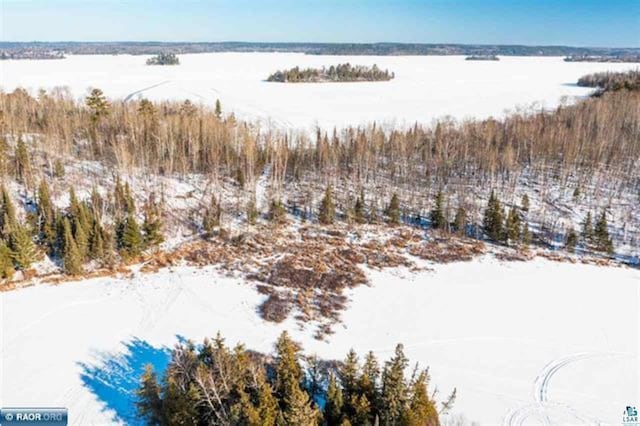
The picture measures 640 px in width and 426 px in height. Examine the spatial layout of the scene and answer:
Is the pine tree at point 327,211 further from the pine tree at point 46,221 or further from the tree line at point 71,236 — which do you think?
the pine tree at point 46,221

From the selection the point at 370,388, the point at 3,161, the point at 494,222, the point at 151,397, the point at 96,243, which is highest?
the point at 3,161

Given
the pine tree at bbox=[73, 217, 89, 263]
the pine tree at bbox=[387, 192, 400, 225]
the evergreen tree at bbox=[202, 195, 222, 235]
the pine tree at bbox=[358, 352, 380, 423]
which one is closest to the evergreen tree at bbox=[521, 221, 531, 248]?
the pine tree at bbox=[387, 192, 400, 225]

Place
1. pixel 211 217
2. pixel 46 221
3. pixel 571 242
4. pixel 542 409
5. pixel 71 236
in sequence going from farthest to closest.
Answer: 1. pixel 211 217
2. pixel 571 242
3. pixel 46 221
4. pixel 71 236
5. pixel 542 409

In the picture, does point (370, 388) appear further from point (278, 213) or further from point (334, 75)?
point (334, 75)

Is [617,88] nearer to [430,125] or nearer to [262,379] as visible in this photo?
[430,125]

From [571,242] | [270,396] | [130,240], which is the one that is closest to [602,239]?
[571,242]

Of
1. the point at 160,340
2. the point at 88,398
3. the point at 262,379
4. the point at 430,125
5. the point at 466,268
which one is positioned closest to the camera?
the point at 262,379

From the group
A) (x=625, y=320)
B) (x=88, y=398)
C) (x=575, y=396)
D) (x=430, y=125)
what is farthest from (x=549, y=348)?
(x=430, y=125)
